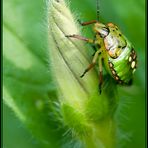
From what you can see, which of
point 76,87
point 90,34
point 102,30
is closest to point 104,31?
point 102,30

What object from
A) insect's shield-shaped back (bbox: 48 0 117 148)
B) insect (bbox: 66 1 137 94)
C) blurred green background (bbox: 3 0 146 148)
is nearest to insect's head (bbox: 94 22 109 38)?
insect (bbox: 66 1 137 94)

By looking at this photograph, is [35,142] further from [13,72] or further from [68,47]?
[68,47]

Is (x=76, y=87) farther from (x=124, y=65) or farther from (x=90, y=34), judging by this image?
(x=90, y=34)

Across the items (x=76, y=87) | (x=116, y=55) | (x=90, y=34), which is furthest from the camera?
(x=90, y=34)

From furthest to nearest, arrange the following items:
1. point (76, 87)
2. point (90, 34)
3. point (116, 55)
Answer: point (90, 34) → point (116, 55) → point (76, 87)

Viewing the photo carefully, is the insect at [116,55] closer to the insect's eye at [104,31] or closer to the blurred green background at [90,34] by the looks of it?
the insect's eye at [104,31]
